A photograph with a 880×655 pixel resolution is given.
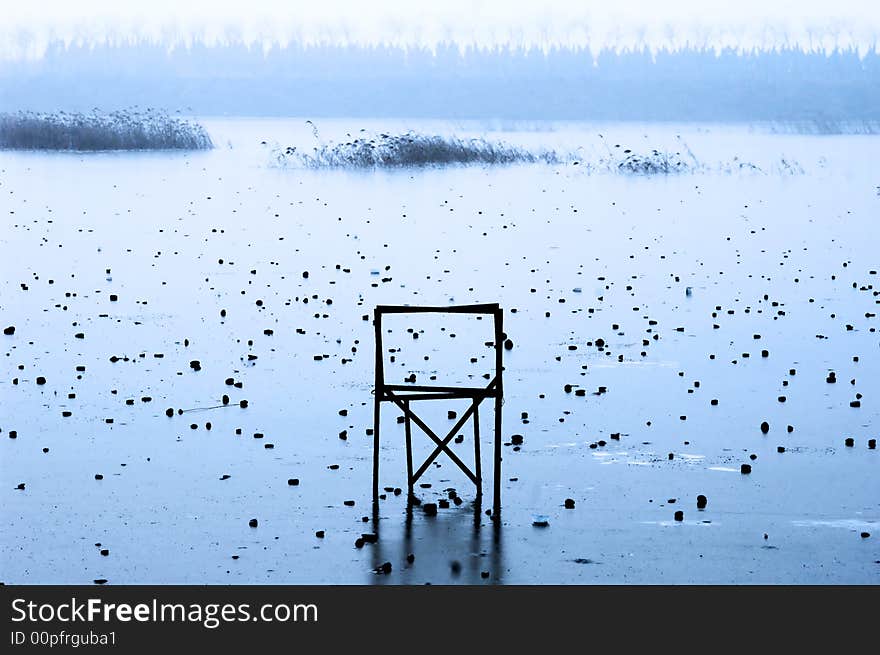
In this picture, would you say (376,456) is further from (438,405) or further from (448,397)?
(438,405)

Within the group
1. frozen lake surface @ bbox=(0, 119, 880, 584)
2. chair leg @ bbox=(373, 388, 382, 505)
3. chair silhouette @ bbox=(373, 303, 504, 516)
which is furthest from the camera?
chair leg @ bbox=(373, 388, 382, 505)

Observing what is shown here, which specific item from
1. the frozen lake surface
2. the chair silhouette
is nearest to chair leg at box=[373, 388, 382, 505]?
the chair silhouette

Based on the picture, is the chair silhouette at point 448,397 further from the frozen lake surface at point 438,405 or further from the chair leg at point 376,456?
the frozen lake surface at point 438,405

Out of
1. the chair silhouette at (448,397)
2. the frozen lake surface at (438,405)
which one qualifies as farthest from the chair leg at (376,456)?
the frozen lake surface at (438,405)

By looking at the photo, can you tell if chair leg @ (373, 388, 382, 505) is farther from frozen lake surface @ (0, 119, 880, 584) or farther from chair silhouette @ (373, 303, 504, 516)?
frozen lake surface @ (0, 119, 880, 584)

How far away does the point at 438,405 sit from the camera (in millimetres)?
18406

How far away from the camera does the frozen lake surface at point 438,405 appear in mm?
12977

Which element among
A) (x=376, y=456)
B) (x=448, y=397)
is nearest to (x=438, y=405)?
(x=376, y=456)

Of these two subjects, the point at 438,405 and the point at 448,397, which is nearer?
the point at 448,397

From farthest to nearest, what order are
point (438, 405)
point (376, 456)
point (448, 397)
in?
point (438, 405) < point (376, 456) < point (448, 397)

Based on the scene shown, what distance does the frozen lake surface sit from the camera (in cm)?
1298
